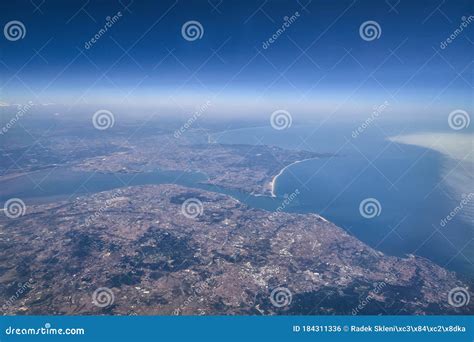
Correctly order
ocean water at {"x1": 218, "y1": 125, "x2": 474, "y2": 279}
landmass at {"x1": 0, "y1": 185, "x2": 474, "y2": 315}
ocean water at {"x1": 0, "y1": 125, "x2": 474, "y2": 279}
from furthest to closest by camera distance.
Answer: ocean water at {"x1": 0, "y1": 125, "x2": 474, "y2": 279} → ocean water at {"x1": 218, "y1": 125, "x2": 474, "y2": 279} → landmass at {"x1": 0, "y1": 185, "x2": 474, "y2": 315}

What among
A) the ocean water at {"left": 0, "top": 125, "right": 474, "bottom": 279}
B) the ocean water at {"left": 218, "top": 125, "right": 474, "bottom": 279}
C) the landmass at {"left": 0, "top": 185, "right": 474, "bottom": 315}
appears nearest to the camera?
the landmass at {"left": 0, "top": 185, "right": 474, "bottom": 315}

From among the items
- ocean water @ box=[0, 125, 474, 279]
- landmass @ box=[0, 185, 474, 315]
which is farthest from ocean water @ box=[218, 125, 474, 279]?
landmass @ box=[0, 185, 474, 315]

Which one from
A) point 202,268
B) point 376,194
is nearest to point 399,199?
point 376,194

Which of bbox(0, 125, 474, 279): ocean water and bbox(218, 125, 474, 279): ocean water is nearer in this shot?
bbox(218, 125, 474, 279): ocean water

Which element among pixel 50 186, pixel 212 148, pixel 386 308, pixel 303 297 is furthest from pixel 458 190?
pixel 50 186

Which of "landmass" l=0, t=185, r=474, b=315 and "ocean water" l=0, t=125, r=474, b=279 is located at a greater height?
"ocean water" l=0, t=125, r=474, b=279

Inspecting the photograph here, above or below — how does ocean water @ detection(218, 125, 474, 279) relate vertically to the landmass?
above

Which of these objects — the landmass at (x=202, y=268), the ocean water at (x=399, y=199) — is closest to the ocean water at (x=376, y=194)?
the ocean water at (x=399, y=199)

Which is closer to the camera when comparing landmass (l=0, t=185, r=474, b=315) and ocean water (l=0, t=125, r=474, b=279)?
landmass (l=0, t=185, r=474, b=315)

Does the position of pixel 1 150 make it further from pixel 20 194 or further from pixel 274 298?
pixel 274 298

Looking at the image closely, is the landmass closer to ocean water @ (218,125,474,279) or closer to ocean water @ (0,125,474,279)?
ocean water @ (218,125,474,279)

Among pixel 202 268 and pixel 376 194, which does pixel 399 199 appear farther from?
pixel 202 268
